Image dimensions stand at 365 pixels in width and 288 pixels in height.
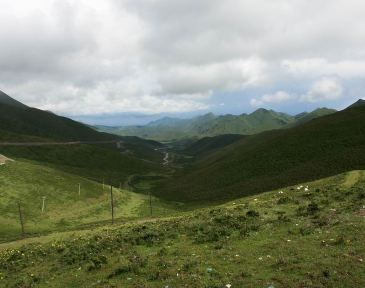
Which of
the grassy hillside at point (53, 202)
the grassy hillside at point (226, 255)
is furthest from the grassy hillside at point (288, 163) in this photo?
the grassy hillside at point (226, 255)

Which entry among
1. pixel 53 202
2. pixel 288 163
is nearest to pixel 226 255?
pixel 53 202

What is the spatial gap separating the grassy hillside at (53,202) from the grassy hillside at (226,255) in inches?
1780

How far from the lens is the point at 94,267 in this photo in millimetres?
24938

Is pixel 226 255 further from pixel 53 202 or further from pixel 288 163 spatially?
pixel 288 163

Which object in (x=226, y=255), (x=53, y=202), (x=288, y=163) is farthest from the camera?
(x=288, y=163)

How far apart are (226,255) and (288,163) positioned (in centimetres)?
12832

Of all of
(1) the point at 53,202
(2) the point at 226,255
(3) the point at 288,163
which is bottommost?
(1) the point at 53,202

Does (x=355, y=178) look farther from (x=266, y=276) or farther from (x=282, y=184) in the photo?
(x=282, y=184)

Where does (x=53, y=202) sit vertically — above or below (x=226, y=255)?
below

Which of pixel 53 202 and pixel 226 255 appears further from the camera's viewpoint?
pixel 53 202

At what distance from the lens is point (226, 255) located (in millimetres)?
23281

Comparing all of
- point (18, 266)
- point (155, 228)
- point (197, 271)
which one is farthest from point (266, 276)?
point (18, 266)

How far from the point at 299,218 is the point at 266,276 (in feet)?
40.8

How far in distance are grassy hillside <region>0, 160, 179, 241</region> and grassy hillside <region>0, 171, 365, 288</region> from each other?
45.2 meters
